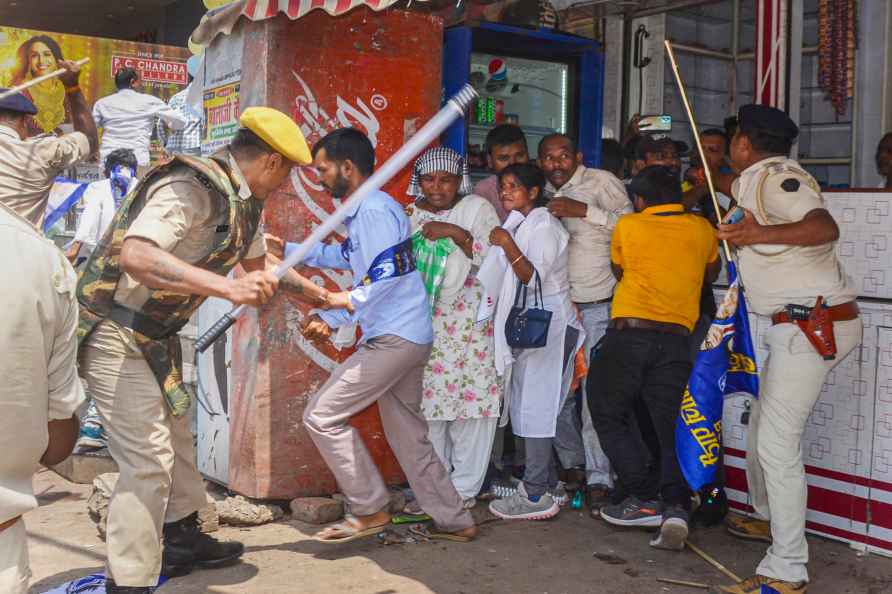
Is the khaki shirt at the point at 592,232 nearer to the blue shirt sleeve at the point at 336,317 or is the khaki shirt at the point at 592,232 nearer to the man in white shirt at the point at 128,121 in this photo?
the blue shirt sleeve at the point at 336,317

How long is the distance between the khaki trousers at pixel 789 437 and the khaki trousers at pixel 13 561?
9.64ft

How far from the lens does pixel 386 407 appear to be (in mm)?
4570

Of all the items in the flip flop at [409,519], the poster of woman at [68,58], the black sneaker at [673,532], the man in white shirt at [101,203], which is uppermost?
the poster of woman at [68,58]

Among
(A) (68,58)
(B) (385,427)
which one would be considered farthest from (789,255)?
(A) (68,58)

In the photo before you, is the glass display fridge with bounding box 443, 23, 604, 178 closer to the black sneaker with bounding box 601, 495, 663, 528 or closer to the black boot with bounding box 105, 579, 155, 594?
the black sneaker with bounding box 601, 495, 663, 528

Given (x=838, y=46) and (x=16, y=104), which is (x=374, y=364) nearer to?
(x=16, y=104)

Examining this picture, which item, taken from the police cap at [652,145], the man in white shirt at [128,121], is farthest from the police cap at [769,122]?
the man in white shirt at [128,121]

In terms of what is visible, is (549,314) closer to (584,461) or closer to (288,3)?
(584,461)

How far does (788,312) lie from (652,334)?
828mm

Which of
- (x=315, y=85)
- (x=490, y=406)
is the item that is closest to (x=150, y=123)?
(x=315, y=85)

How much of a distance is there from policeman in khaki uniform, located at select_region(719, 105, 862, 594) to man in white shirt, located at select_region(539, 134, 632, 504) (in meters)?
1.13

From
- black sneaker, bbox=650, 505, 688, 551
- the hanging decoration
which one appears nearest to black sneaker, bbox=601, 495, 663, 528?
black sneaker, bbox=650, 505, 688, 551

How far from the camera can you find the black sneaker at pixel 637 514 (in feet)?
15.5

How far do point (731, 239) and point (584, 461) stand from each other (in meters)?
1.88
